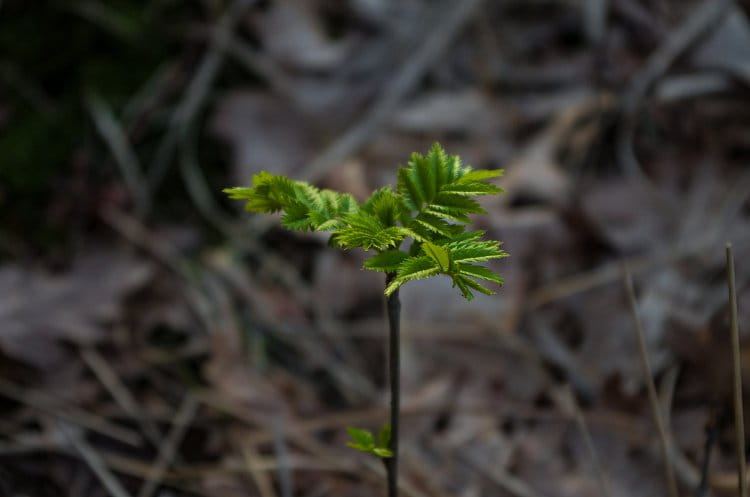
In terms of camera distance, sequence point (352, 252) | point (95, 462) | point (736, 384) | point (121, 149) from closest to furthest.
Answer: point (736, 384) → point (95, 462) → point (352, 252) → point (121, 149)

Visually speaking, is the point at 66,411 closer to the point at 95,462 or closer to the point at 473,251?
the point at 95,462

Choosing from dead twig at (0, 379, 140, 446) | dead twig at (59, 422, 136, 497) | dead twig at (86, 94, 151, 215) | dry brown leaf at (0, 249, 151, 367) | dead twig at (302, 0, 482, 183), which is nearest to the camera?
dead twig at (59, 422, 136, 497)

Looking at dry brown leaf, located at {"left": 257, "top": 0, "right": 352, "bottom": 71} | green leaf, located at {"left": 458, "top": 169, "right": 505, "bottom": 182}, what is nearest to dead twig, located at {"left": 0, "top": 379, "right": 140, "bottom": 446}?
green leaf, located at {"left": 458, "top": 169, "right": 505, "bottom": 182}

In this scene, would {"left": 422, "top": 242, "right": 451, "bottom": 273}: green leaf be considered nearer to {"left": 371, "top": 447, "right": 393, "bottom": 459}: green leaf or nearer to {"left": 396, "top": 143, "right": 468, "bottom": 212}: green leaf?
{"left": 396, "top": 143, "right": 468, "bottom": 212}: green leaf

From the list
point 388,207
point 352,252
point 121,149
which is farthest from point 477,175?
point 121,149

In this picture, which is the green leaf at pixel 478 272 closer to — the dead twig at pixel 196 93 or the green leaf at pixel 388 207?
the green leaf at pixel 388 207

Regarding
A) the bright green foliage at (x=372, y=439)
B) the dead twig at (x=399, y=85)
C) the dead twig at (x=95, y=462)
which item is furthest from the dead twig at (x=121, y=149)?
the bright green foliage at (x=372, y=439)

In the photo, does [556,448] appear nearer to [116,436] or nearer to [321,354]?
[321,354]
